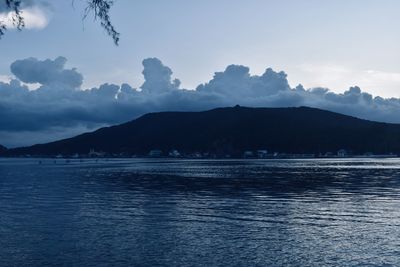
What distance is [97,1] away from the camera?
48.3ft

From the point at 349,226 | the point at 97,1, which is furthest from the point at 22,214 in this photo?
the point at 97,1

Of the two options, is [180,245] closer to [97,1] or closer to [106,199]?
[97,1]

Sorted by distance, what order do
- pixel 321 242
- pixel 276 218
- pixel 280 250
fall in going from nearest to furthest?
pixel 280 250
pixel 321 242
pixel 276 218

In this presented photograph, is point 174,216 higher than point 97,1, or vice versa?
point 97,1

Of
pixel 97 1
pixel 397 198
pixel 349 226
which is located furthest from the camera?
pixel 397 198

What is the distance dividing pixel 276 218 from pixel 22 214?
27.7 metres

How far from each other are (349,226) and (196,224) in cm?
1401

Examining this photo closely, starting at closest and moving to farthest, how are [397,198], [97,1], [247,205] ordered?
[97,1] → [247,205] → [397,198]

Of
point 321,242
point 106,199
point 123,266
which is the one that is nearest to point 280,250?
point 321,242

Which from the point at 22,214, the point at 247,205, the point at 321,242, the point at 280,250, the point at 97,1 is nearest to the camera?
the point at 97,1

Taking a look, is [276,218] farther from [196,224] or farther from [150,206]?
[150,206]

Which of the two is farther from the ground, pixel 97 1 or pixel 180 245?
pixel 97 1

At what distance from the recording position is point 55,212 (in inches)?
1903

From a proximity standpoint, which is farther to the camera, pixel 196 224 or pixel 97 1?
pixel 196 224
